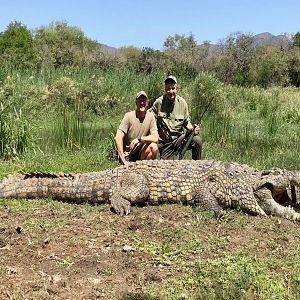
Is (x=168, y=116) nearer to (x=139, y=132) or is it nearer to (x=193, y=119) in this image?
(x=139, y=132)

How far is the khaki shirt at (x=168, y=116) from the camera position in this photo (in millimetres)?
7434

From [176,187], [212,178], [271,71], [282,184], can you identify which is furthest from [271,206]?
[271,71]

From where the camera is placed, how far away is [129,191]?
215 inches

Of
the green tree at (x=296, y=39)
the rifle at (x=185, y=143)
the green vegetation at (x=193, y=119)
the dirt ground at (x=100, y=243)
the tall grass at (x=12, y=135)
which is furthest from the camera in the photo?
the green tree at (x=296, y=39)

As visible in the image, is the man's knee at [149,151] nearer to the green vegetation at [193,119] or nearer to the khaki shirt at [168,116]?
the khaki shirt at [168,116]

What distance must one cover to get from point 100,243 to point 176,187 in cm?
146

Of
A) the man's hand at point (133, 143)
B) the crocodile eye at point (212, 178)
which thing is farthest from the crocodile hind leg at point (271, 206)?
the man's hand at point (133, 143)

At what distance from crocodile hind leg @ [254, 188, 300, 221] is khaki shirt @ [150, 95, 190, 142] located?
92.3 inches

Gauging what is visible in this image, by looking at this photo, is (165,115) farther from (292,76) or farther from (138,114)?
(292,76)

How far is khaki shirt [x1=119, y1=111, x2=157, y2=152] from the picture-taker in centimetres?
659

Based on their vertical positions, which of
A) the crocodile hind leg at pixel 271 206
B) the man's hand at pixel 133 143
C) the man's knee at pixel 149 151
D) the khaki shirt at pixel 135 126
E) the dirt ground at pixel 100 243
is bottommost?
the dirt ground at pixel 100 243

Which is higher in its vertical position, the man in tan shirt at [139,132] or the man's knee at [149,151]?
the man in tan shirt at [139,132]

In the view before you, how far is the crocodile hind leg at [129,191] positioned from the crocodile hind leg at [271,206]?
1.24 meters

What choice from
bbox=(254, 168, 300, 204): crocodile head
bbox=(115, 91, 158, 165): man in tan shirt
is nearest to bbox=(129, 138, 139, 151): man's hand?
bbox=(115, 91, 158, 165): man in tan shirt
